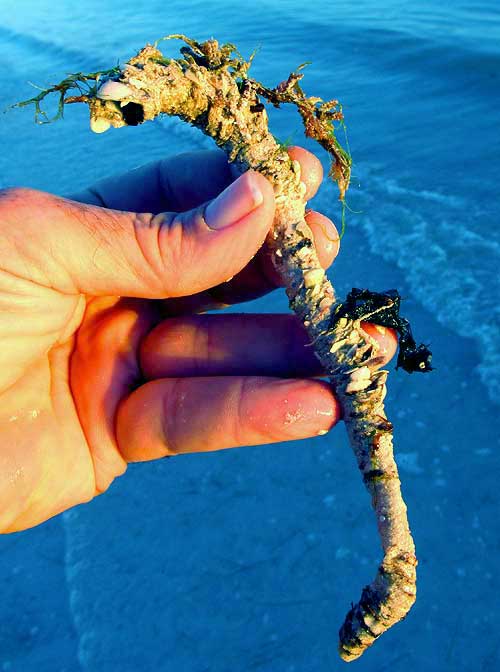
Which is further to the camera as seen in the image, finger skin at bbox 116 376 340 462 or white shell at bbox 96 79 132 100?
finger skin at bbox 116 376 340 462

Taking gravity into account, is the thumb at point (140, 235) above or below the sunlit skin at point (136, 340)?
above

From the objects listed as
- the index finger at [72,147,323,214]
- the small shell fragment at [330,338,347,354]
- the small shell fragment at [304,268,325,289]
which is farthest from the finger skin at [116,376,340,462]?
the index finger at [72,147,323,214]

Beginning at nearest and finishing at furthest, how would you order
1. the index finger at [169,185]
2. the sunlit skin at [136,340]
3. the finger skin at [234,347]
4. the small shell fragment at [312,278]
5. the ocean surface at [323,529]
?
1. the sunlit skin at [136,340]
2. the small shell fragment at [312,278]
3. the finger skin at [234,347]
4. the index finger at [169,185]
5. the ocean surface at [323,529]

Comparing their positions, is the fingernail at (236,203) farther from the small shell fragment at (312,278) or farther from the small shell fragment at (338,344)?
the small shell fragment at (338,344)

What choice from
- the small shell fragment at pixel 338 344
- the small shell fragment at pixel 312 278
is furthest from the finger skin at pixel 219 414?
the small shell fragment at pixel 312 278

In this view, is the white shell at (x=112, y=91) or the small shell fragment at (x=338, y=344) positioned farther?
the small shell fragment at (x=338, y=344)

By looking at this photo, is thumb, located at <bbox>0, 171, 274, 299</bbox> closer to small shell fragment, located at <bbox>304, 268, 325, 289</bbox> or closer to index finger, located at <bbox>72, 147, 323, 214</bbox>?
small shell fragment, located at <bbox>304, 268, 325, 289</bbox>
